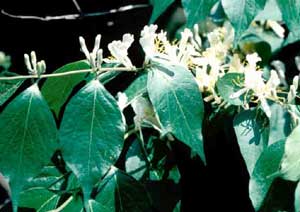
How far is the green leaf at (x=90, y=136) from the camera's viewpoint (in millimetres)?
563

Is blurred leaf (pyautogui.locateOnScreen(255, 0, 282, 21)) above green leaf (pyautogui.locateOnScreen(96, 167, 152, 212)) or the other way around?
above

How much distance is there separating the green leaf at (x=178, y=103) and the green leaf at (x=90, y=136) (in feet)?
0.17

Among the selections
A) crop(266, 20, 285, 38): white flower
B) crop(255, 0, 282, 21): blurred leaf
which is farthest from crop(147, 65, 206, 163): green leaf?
crop(266, 20, 285, 38): white flower

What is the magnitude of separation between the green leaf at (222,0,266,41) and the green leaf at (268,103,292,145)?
166mm

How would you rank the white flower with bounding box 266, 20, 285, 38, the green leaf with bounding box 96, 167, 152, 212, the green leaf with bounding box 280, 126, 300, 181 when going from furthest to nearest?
the white flower with bounding box 266, 20, 285, 38 < the green leaf with bounding box 96, 167, 152, 212 < the green leaf with bounding box 280, 126, 300, 181

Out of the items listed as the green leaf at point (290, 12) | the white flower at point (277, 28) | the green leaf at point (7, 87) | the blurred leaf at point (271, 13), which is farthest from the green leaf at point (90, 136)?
the white flower at point (277, 28)

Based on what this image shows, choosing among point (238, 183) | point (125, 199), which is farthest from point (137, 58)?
point (125, 199)

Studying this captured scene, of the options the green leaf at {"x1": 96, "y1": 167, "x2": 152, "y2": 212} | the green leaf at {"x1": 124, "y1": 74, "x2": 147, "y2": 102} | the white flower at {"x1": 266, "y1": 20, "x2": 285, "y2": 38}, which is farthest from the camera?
the white flower at {"x1": 266, "y1": 20, "x2": 285, "y2": 38}

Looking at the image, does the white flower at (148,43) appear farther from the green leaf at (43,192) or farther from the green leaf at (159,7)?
the green leaf at (43,192)

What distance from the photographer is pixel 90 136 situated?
1.90ft

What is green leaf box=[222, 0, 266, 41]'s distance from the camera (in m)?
0.61

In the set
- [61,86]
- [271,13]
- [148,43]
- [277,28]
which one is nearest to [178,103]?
[148,43]

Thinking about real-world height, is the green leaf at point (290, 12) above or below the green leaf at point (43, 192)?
above

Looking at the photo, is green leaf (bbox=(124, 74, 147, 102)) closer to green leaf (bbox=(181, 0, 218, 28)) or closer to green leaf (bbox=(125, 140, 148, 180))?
green leaf (bbox=(125, 140, 148, 180))
